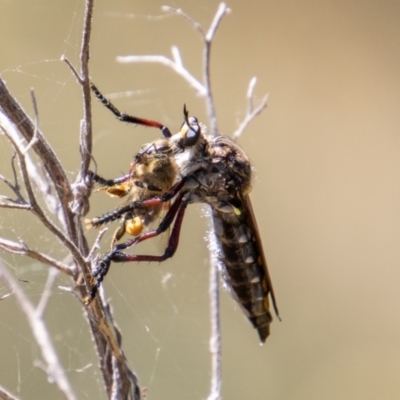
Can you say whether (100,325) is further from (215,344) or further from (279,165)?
(279,165)

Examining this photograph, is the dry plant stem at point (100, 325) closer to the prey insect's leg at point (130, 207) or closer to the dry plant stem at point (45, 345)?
the dry plant stem at point (45, 345)

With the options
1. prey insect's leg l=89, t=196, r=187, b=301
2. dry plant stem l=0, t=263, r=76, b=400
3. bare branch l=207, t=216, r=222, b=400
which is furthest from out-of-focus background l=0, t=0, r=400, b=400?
dry plant stem l=0, t=263, r=76, b=400

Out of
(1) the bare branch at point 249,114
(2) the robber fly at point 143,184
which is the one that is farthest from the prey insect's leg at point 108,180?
(1) the bare branch at point 249,114

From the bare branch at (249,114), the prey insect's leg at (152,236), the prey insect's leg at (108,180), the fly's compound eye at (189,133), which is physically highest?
the bare branch at (249,114)

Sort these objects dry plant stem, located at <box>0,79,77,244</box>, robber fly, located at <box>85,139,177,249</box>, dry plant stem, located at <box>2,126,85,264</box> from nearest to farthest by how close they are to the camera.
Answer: dry plant stem, located at <box>2,126,85,264</box>
dry plant stem, located at <box>0,79,77,244</box>
robber fly, located at <box>85,139,177,249</box>

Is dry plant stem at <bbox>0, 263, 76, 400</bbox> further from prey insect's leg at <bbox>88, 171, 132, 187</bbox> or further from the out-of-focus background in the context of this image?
the out-of-focus background

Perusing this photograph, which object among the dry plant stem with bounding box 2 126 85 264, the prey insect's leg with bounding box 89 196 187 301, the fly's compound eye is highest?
the fly's compound eye
